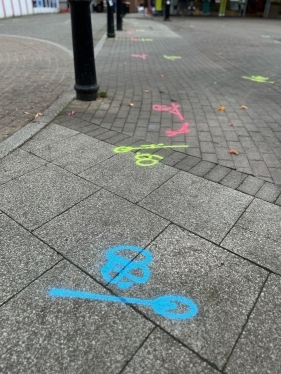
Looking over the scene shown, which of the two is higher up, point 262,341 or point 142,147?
point 142,147

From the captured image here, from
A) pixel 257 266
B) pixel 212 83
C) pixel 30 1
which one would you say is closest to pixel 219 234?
pixel 257 266

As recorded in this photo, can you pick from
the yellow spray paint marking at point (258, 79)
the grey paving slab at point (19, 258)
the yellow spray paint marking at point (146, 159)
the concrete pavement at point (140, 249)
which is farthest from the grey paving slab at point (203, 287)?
the yellow spray paint marking at point (258, 79)

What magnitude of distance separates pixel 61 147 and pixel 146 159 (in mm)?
1056

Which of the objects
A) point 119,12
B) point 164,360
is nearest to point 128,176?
point 164,360

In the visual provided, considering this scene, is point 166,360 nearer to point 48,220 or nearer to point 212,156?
point 48,220

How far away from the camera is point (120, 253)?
7.11 ft

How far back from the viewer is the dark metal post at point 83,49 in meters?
4.30

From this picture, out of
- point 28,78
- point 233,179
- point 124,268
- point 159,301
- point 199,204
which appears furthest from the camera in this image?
point 28,78

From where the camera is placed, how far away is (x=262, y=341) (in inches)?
64.6

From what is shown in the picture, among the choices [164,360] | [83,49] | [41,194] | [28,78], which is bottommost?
[164,360]

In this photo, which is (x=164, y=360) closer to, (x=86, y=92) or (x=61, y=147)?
(x=61, y=147)

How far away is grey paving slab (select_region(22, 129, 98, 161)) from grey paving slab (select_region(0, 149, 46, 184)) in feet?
0.34

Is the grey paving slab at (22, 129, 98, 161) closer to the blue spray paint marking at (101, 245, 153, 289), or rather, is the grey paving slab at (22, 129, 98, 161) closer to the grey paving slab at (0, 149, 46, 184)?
the grey paving slab at (0, 149, 46, 184)

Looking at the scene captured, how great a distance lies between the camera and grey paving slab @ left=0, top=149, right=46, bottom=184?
305 cm
